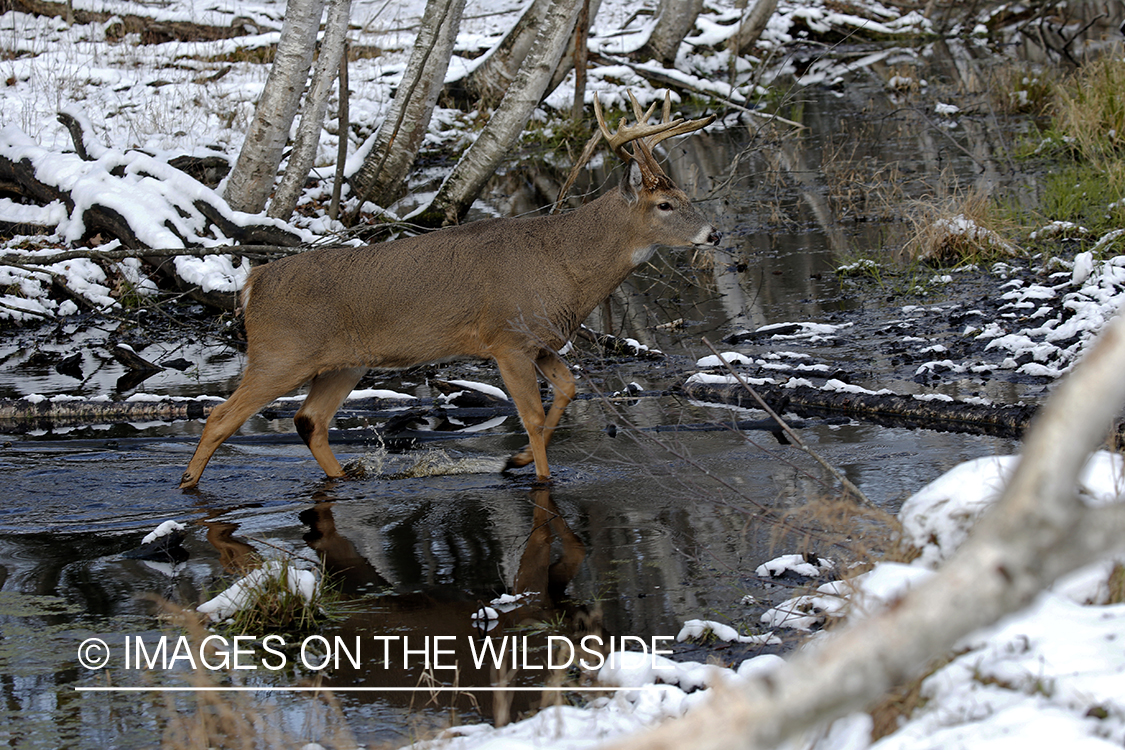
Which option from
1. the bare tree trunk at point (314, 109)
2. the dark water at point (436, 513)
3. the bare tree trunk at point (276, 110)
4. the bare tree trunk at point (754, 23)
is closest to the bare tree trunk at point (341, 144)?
the bare tree trunk at point (314, 109)

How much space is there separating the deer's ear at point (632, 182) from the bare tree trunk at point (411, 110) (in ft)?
18.0

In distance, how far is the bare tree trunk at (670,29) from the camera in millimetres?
22016

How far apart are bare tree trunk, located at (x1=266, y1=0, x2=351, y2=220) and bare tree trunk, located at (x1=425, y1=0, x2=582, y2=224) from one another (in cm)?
134

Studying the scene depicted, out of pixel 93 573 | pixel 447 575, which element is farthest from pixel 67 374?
pixel 447 575

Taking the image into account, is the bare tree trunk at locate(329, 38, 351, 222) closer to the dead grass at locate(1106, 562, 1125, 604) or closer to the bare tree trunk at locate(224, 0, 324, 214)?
the bare tree trunk at locate(224, 0, 324, 214)

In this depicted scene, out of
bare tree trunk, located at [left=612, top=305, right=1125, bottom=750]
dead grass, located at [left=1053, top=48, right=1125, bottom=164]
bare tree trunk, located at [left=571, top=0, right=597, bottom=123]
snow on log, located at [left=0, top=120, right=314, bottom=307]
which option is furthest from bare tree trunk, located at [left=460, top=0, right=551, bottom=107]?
bare tree trunk, located at [left=612, top=305, right=1125, bottom=750]

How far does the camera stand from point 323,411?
739 centimetres

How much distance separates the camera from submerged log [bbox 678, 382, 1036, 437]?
21.1ft

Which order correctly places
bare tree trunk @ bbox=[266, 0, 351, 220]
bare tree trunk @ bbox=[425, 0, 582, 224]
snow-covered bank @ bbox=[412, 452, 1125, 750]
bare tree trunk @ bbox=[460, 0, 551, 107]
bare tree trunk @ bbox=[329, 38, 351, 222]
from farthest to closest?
1. bare tree trunk @ bbox=[460, 0, 551, 107]
2. bare tree trunk @ bbox=[329, 38, 351, 222]
3. bare tree trunk @ bbox=[266, 0, 351, 220]
4. bare tree trunk @ bbox=[425, 0, 582, 224]
5. snow-covered bank @ bbox=[412, 452, 1125, 750]

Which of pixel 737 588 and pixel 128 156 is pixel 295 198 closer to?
pixel 128 156

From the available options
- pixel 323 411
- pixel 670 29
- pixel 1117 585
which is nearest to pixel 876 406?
pixel 323 411

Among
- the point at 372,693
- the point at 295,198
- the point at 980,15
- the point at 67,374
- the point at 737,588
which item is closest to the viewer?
the point at 372,693

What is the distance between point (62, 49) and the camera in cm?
2103

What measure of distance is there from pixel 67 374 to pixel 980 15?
87.1ft
